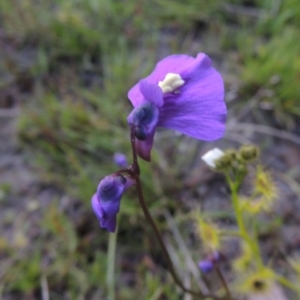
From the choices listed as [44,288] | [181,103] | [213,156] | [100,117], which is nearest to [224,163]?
[213,156]

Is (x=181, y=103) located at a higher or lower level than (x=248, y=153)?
higher

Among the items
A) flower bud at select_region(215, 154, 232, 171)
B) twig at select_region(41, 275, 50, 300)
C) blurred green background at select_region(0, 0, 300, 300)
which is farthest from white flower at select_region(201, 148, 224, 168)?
twig at select_region(41, 275, 50, 300)

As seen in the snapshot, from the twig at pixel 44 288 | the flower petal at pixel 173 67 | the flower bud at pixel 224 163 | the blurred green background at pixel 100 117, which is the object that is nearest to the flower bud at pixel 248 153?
the flower bud at pixel 224 163

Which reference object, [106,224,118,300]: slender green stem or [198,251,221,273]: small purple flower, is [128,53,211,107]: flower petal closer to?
[198,251,221,273]: small purple flower

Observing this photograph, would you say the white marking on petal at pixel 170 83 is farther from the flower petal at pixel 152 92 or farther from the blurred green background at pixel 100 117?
the blurred green background at pixel 100 117

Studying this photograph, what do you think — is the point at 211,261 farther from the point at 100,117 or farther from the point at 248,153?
the point at 100,117
